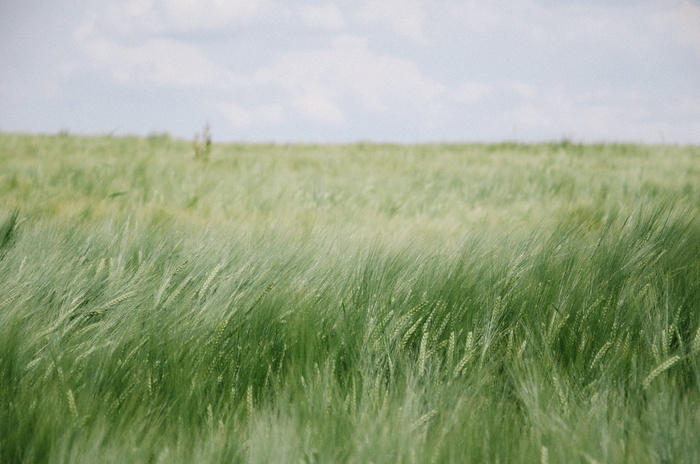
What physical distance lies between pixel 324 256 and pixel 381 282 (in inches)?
9.8

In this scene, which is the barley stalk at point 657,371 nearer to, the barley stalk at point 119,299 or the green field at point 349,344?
the green field at point 349,344

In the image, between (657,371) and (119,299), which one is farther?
(119,299)

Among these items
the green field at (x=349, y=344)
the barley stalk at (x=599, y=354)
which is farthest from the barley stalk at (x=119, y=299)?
the barley stalk at (x=599, y=354)

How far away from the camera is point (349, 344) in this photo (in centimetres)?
113

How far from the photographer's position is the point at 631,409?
35.7 inches

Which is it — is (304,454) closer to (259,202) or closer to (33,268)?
(33,268)

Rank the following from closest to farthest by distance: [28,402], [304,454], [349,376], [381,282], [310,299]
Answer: [304,454] < [28,402] < [349,376] < [310,299] < [381,282]

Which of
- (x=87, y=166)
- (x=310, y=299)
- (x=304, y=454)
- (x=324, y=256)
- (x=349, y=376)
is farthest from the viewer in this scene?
(x=87, y=166)

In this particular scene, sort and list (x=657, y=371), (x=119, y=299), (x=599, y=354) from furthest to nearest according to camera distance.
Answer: (x=119, y=299) → (x=599, y=354) → (x=657, y=371)

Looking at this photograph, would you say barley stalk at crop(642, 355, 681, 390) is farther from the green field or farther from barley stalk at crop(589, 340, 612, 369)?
barley stalk at crop(589, 340, 612, 369)

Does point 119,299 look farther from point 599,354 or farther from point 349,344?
point 599,354

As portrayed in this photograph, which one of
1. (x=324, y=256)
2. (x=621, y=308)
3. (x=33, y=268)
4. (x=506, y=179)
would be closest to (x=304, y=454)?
(x=324, y=256)

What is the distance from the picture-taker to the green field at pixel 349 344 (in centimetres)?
79

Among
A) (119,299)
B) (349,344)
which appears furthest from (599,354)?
(119,299)
